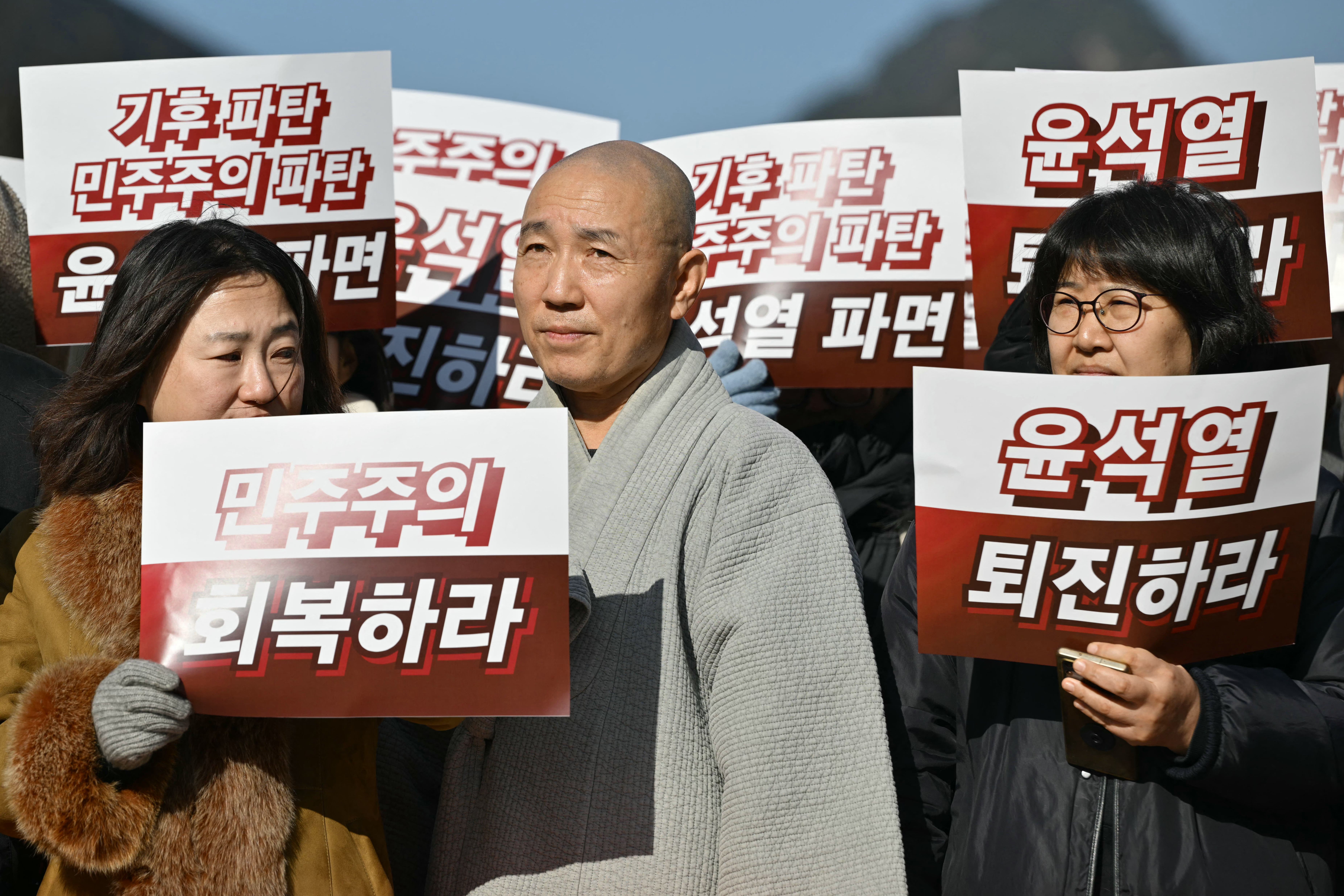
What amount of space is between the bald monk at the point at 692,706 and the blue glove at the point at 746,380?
1.33 m

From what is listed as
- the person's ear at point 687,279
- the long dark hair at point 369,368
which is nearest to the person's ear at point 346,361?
the long dark hair at point 369,368

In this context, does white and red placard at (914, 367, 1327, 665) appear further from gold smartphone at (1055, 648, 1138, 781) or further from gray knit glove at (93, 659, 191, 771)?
gray knit glove at (93, 659, 191, 771)

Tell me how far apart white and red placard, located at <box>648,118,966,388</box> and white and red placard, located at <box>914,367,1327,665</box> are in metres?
1.74

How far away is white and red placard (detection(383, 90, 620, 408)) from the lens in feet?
13.7

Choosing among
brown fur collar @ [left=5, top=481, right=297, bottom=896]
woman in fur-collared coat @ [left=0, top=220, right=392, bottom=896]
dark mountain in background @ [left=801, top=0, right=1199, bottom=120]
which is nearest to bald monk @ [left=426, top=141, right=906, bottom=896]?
woman in fur-collared coat @ [left=0, top=220, right=392, bottom=896]

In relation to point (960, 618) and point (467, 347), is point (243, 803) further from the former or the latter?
point (467, 347)

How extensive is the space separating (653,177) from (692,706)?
116 centimetres

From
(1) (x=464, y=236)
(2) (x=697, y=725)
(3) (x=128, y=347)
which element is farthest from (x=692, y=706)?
(1) (x=464, y=236)

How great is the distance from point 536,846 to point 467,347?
7.62ft

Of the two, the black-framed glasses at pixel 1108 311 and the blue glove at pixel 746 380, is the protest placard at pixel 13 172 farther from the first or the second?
the black-framed glasses at pixel 1108 311

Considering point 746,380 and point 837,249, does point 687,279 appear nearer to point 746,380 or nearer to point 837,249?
point 746,380

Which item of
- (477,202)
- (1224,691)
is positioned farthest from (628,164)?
(477,202)

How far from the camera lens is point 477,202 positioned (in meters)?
4.41

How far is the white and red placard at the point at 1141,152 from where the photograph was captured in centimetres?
325
